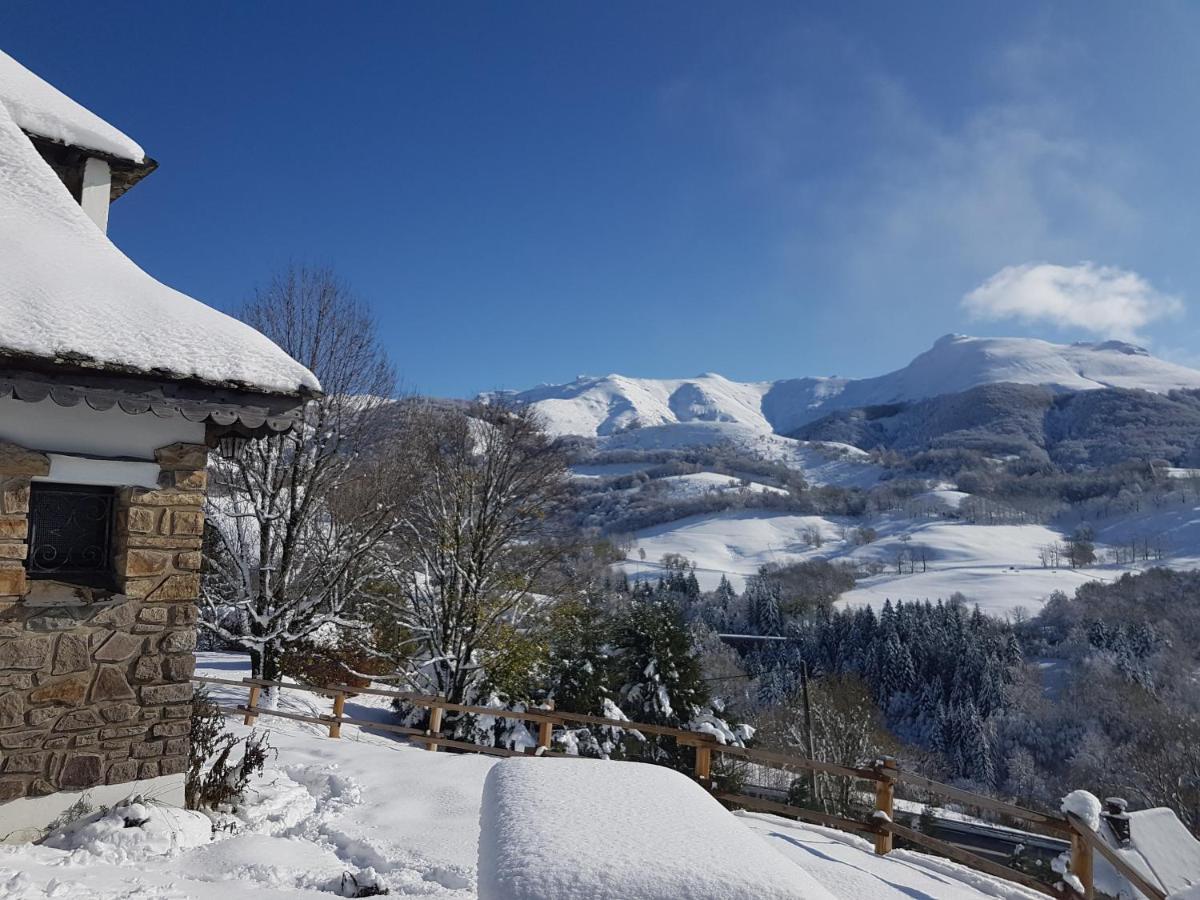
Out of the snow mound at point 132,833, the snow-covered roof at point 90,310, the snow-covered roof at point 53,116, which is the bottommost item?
the snow mound at point 132,833

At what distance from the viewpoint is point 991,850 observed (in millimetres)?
27656

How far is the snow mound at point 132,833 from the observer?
4246mm

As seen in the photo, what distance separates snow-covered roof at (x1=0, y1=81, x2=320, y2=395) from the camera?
13.0ft

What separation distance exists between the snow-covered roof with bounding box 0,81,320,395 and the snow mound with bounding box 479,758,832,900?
10.5ft

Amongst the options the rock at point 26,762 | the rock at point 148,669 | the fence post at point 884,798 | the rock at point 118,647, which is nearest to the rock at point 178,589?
the rock at point 118,647

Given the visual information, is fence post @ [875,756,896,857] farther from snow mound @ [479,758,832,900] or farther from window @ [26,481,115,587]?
window @ [26,481,115,587]

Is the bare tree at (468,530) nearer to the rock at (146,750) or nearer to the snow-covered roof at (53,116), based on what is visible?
the snow-covered roof at (53,116)

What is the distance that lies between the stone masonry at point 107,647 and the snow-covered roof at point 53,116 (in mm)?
3514

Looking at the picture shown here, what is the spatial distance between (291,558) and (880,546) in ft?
478

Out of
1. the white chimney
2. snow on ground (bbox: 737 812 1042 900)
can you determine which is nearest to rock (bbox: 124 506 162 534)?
the white chimney

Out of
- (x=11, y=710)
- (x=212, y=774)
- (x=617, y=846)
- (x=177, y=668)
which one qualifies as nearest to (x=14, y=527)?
(x=11, y=710)

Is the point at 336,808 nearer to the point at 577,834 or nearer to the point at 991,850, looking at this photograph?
the point at 577,834

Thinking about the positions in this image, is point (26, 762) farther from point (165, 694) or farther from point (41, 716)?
point (165, 694)

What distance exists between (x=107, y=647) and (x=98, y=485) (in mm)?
1013
